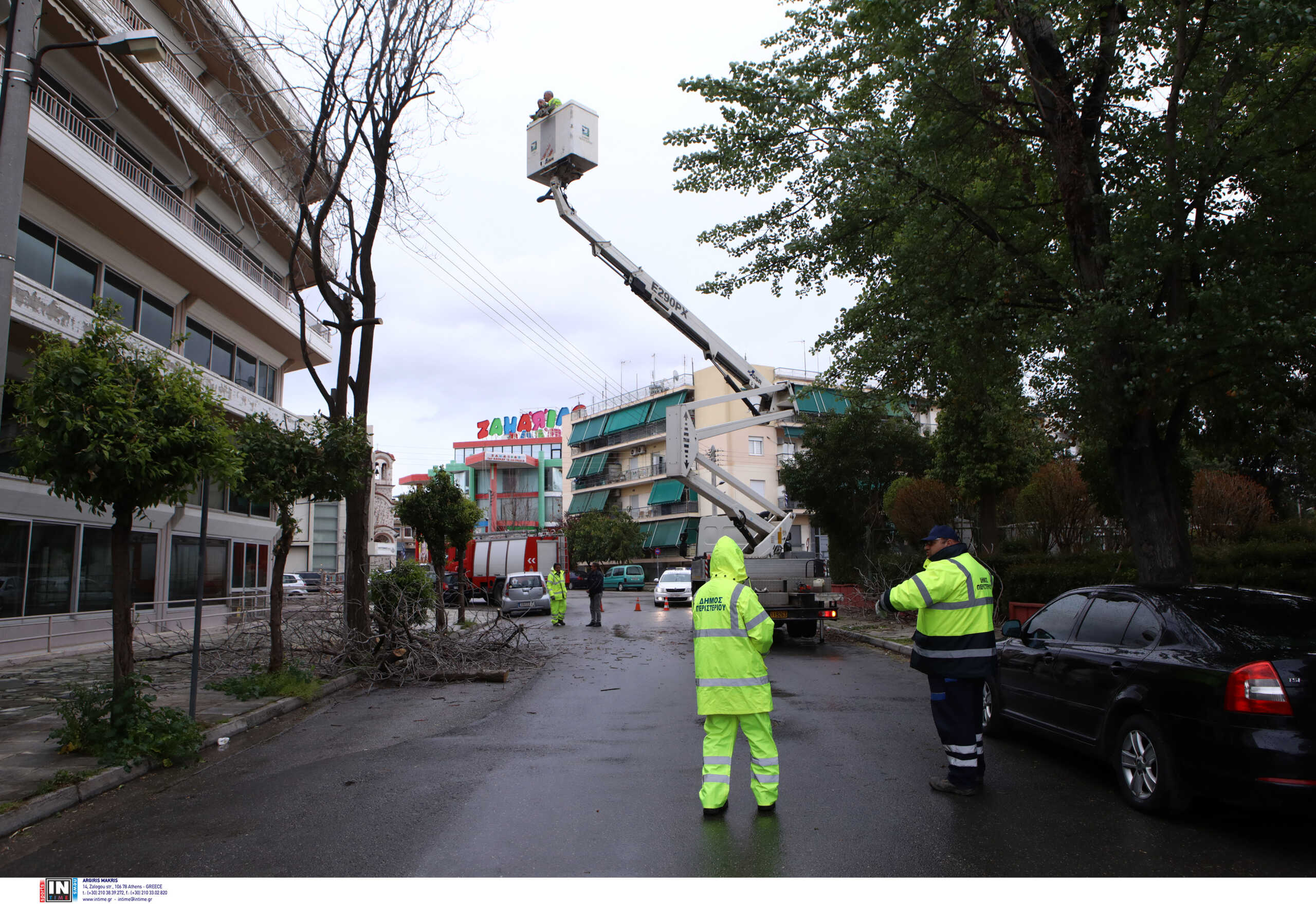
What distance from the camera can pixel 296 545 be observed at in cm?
5559

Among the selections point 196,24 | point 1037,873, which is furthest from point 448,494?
point 1037,873

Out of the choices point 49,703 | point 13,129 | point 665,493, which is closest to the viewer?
point 13,129

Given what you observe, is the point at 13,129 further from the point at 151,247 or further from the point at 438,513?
the point at 438,513

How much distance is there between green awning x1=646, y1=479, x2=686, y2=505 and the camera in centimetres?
5566

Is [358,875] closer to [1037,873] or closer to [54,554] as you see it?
[1037,873]

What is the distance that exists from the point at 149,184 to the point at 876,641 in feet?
56.2

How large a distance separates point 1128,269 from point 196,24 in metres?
19.2

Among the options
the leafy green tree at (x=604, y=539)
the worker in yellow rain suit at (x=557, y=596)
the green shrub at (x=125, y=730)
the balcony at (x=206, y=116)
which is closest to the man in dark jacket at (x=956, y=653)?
the green shrub at (x=125, y=730)

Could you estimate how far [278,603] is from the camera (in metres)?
11.3

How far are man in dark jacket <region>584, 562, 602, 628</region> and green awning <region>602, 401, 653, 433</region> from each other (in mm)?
36852

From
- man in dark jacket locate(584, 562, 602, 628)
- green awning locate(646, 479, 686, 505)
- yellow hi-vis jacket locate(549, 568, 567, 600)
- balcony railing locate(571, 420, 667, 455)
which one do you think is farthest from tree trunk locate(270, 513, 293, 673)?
balcony railing locate(571, 420, 667, 455)

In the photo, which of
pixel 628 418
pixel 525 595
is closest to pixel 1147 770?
pixel 525 595

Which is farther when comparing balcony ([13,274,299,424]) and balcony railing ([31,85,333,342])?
balcony railing ([31,85,333,342])

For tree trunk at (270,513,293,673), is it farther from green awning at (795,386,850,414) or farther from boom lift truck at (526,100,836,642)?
green awning at (795,386,850,414)
